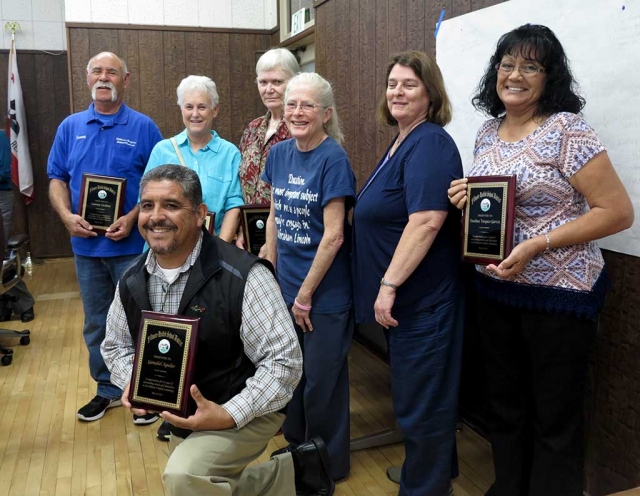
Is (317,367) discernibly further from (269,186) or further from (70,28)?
(70,28)

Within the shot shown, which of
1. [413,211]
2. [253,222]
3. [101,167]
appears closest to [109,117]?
[101,167]

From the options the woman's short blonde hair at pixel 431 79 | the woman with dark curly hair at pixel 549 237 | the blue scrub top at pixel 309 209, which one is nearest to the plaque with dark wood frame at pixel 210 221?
the blue scrub top at pixel 309 209

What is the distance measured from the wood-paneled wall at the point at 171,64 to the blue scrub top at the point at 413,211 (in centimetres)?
427

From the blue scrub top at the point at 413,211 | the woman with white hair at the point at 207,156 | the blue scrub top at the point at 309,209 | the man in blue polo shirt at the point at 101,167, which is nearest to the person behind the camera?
the blue scrub top at the point at 413,211

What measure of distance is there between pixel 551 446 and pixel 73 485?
180cm

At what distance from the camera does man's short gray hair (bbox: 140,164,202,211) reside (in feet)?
5.60

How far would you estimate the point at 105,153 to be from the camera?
9.48 feet

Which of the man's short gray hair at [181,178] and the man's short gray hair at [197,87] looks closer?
the man's short gray hair at [181,178]

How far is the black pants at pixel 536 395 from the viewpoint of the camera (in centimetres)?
169

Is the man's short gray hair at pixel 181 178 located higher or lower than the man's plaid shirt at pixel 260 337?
higher

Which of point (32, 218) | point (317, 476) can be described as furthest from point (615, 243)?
point (32, 218)

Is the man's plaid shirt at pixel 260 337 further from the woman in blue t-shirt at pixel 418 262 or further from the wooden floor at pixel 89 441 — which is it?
the wooden floor at pixel 89 441

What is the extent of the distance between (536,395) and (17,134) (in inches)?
247

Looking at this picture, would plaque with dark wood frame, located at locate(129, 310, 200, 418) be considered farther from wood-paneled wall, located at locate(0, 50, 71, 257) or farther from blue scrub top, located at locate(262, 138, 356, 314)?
wood-paneled wall, located at locate(0, 50, 71, 257)
